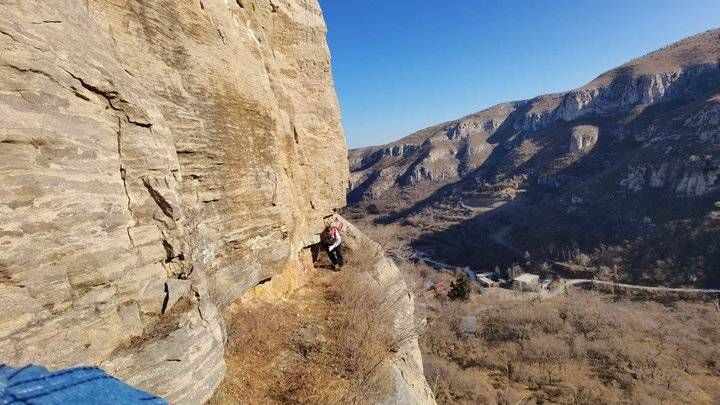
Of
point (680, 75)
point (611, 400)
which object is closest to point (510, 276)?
point (611, 400)

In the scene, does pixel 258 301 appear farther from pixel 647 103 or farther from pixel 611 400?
pixel 647 103

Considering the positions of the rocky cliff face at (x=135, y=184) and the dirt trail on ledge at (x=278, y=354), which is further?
the dirt trail on ledge at (x=278, y=354)

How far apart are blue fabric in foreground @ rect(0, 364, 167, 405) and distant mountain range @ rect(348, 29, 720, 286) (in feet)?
199

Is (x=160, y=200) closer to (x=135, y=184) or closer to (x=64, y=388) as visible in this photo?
(x=135, y=184)

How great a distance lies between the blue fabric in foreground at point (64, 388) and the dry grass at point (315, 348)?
3.26 m

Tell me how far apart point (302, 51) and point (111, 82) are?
6592 millimetres

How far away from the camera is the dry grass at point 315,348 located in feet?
20.3

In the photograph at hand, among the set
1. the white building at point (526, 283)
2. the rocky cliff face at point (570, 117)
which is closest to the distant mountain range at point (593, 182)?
the rocky cliff face at point (570, 117)

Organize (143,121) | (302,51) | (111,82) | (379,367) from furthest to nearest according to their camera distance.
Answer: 1. (302,51)
2. (379,367)
3. (143,121)
4. (111,82)

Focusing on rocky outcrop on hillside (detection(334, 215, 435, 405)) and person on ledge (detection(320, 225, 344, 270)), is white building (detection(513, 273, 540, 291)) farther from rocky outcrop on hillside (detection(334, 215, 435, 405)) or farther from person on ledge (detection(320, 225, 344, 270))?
person on ledge (detection(320, 225, 344, 270))

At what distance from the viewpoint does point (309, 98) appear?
10922 mm

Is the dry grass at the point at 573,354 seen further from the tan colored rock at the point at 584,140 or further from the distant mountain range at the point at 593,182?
the tan colored rock at the point at 584,140

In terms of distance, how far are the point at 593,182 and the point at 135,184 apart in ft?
321

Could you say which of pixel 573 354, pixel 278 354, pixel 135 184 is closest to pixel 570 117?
pixel 573 354
